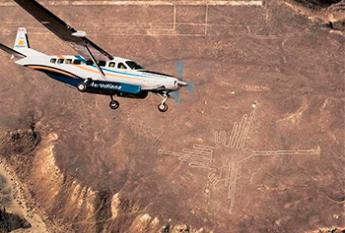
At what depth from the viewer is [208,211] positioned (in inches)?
1998

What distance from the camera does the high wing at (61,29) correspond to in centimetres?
3822

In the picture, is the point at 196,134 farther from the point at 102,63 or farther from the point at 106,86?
the point at 102,63

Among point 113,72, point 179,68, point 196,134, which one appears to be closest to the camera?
point 113,72

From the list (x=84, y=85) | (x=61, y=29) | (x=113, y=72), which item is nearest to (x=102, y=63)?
(x=113, y=72)

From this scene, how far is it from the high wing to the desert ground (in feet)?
43.0

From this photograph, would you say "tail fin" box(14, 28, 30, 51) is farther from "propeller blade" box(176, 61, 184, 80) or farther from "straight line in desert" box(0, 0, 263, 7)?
"straight line in desert" box(0, 0, 263, 7)

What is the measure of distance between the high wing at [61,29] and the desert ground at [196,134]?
13092 mm

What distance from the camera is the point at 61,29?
133 feet

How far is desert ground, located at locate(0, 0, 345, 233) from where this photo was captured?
51156 mm

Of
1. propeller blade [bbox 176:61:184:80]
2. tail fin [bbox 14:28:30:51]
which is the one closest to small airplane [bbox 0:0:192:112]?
tail fin [bbox 14:28:30:51]

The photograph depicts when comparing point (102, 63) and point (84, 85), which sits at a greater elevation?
point (102, 63)

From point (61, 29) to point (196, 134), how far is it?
19.7 m

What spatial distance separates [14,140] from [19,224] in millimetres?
8355

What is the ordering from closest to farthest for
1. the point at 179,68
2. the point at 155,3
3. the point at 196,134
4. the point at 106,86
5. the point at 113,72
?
the point at 106,86, the point at 113,72, the point at 196,134, the point at 179,68, the point at 155,3
